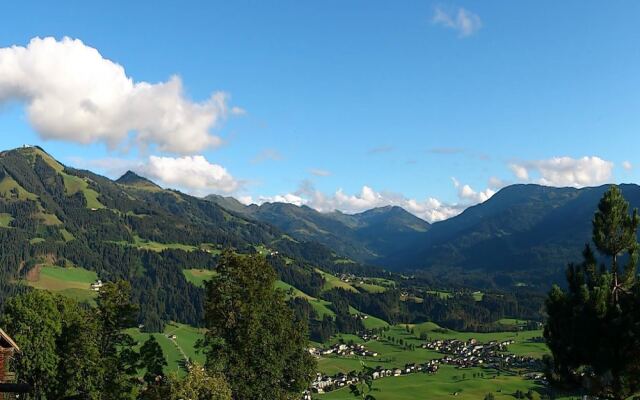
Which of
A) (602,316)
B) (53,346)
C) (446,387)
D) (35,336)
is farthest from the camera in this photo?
(446,387)

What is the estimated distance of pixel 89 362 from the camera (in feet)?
138

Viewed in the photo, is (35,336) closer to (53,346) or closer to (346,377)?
(53,346)

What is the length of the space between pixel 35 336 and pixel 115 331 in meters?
7.31

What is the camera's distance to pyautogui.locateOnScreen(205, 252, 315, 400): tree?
3647 centimetres

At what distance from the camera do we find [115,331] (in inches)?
1731

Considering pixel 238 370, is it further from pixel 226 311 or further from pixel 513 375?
pixel 513 375

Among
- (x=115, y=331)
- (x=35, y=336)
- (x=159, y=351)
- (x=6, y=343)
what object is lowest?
(x=159, y=351)

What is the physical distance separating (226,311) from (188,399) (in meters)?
6.37

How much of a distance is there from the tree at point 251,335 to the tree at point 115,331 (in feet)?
32.4

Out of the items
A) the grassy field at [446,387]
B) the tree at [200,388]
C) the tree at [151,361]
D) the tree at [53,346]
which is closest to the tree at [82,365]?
the tree at [53,346]

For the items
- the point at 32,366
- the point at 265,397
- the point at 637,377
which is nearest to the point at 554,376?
the point at 637,377

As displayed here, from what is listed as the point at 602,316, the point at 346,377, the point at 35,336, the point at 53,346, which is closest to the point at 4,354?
the point at 35,336

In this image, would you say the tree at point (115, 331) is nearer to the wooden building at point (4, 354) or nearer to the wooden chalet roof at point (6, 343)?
the wooden chalet roof at point (6, 343)

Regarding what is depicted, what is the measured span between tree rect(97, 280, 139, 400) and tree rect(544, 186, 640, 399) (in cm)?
3224
